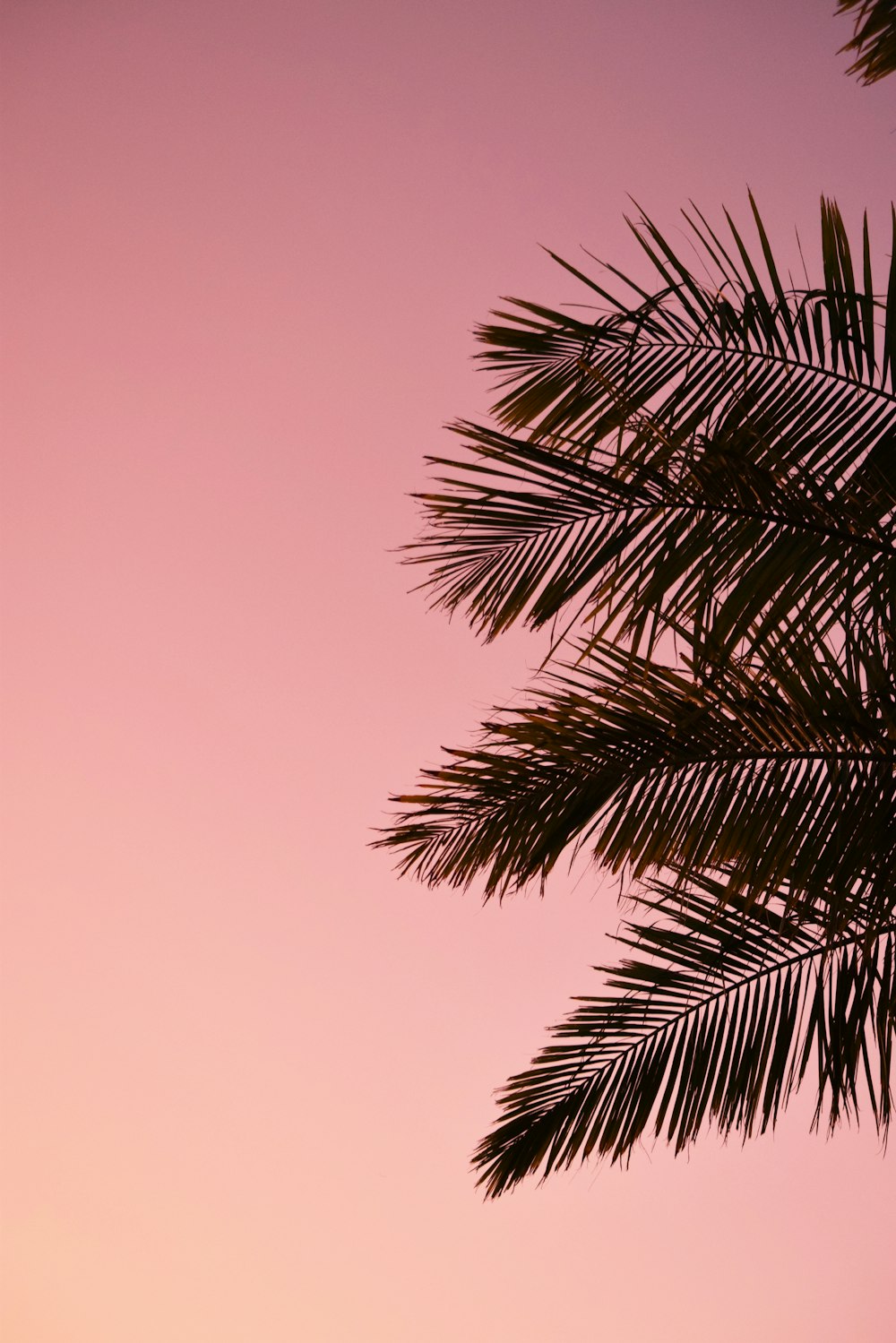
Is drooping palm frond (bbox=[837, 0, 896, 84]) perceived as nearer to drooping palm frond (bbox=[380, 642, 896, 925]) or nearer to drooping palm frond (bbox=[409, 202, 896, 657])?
drooping palm frond (bbox=[409, 202, 896, 657])

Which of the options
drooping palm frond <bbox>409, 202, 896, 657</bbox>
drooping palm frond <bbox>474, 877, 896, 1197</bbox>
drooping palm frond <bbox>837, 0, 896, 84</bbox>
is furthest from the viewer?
drooping palm frond <bbox>474, 877, 896, 1197</bbox>

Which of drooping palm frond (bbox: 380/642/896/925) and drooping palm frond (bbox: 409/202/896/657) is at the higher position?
drooping palm frond (bbox: 409/202/896/657)

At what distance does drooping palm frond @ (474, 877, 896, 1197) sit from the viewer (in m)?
2.03

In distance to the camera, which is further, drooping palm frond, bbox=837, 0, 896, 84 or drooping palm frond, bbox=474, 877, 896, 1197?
drooping palm frond, bbox=474, 877, 896, 1197

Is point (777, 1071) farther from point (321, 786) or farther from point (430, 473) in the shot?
point (430, 473)

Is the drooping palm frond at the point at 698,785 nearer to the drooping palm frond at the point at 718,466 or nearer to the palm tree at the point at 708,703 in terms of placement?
the palm tree at the point at 708,703

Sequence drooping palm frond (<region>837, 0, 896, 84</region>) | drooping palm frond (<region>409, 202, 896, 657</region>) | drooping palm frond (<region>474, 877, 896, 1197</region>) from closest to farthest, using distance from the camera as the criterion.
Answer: drooping palm frond (<region>837, 0, 896, 84</region>) < drooping palm frond (<region>409, 202, 896, 657</region>) < drooping palm frond (<region>474, 877, 896, 1197</region>)

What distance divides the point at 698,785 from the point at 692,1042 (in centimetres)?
49

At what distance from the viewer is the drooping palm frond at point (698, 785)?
189cm

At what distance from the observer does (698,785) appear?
210cm

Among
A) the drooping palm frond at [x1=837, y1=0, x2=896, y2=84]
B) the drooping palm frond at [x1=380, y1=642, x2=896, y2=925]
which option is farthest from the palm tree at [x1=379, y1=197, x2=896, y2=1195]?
the drooping palm frond at [x1=837, y1=0, x2=896, y2=84]

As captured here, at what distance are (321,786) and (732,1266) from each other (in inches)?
116

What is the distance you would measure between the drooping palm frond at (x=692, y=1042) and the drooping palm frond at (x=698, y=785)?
0.14 m

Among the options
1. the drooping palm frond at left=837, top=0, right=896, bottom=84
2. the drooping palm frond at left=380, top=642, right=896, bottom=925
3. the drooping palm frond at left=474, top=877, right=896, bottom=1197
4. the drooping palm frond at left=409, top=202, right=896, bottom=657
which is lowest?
the drooping palm frond at left=474, top=877, right=896, bottom=1197
